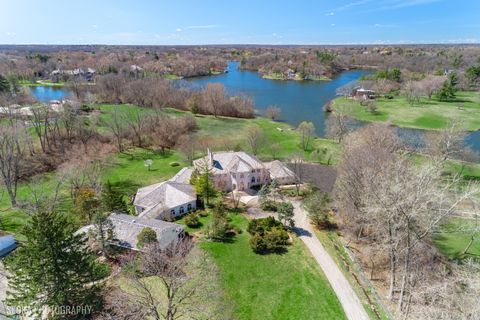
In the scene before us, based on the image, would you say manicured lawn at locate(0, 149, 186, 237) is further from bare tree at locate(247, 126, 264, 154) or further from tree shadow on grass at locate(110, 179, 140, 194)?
bare tree at locate(247, 126, 264, 154)

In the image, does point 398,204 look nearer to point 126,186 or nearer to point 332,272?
point 332,272

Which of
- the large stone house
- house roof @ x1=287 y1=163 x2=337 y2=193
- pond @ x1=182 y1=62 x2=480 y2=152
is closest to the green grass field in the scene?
the large stone house

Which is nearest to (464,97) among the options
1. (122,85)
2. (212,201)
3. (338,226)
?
(338,226)

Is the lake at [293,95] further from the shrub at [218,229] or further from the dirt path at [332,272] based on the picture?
the shrub at [218,229]

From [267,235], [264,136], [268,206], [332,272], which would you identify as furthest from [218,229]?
[264,136]

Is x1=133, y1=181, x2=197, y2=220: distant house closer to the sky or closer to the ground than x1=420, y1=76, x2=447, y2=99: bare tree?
closer to the ground

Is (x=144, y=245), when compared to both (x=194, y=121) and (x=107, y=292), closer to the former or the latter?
(x=107, y=292)
